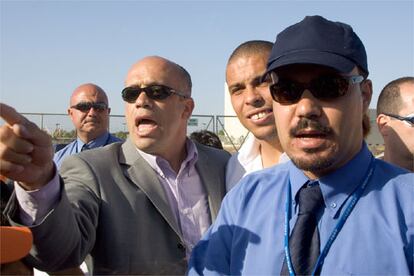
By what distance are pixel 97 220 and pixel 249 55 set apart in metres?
1.43

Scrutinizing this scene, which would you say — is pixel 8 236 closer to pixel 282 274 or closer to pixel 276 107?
pixel 282 274

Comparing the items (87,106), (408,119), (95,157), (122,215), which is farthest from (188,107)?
(87,106)

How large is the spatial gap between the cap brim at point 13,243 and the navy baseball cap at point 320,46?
112 cm

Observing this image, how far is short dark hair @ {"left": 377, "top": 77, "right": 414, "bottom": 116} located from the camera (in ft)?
11.9

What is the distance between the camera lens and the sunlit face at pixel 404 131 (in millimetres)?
3453

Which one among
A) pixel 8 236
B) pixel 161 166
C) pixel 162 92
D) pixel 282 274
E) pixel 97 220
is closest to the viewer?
pixel 8 236

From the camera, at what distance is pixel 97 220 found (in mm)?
2475

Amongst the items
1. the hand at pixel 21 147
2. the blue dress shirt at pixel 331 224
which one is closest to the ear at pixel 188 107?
the blue dress shirt at pixel 331 224

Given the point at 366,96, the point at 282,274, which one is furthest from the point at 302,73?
the point at 282,274

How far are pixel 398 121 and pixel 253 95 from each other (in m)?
1.23

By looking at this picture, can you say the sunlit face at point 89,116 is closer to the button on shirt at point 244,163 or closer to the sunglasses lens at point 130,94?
the sunglasses lens at point 130,94

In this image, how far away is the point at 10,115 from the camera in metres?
1.50

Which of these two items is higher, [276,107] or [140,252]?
[276,107]

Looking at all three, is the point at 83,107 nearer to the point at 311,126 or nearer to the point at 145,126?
the point at 145,126
